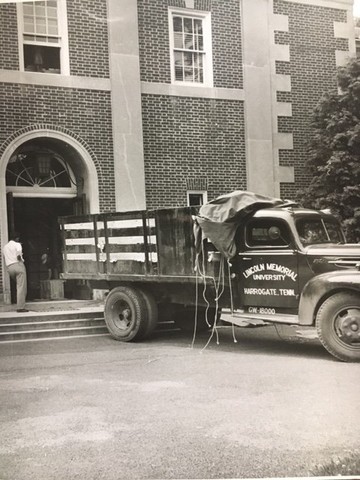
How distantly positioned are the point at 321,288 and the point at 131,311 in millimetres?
3215

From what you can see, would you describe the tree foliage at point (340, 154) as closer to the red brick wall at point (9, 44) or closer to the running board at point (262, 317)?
the running board at point (262, 317)

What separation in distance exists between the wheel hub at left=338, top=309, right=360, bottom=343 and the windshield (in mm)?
1225

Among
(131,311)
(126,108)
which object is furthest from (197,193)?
(131,311)

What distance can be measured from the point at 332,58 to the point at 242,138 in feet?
11.0

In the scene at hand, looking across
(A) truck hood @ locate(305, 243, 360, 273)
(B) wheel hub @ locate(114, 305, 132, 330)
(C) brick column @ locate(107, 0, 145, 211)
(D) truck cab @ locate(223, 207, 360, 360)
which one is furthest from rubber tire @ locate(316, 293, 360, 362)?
(C) brick column @ locate(107, 0, 145, 211)

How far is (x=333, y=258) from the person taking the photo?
7.23 meters

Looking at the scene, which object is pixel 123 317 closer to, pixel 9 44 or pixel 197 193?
pixel 197 193

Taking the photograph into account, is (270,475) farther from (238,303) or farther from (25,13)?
(25,13)

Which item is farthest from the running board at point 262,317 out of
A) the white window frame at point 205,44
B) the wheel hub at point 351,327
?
the white window frame at point 205,44

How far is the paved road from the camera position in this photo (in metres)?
3.60

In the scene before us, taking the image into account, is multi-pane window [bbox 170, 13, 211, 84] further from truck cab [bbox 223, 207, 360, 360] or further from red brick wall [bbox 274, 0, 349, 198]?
truck cab [bbox 223, 207, 360, 360]

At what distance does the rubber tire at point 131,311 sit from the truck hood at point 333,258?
2820 mm

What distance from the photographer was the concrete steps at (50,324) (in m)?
9.09

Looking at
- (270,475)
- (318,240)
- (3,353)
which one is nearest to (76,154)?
(3,353)
